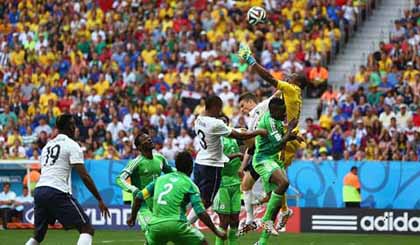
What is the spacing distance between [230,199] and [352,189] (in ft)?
35.3

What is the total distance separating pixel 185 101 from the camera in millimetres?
35844

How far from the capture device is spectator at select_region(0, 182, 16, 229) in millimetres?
31223

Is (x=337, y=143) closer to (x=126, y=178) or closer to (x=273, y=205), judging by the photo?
(x=273, y=205)

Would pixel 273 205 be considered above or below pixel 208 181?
below

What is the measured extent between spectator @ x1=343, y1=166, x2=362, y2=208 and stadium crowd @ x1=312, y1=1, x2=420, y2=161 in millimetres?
1413

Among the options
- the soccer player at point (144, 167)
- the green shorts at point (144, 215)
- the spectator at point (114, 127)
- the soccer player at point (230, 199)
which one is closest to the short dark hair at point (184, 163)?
the green shorts at point (144, 215)

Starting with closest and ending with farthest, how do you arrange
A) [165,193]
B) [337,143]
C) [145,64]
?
[165,193]
[337,143]
[145,64]

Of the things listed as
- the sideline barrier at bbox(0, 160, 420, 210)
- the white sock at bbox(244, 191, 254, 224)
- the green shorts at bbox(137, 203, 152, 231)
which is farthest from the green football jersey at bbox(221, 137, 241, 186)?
the sideline barrier at bbox(0, 160, 420, 210)

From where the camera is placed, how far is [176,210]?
15305 millimetres

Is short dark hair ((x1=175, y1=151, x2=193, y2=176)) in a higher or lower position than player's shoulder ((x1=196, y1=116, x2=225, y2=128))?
lower

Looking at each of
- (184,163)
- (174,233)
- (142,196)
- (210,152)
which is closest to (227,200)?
(210,152)

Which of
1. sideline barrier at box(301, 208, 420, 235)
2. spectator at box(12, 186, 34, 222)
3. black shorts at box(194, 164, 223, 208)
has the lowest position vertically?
spectator at box(12, 186, 34, 222)

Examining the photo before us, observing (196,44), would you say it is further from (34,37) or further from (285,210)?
(285,210)

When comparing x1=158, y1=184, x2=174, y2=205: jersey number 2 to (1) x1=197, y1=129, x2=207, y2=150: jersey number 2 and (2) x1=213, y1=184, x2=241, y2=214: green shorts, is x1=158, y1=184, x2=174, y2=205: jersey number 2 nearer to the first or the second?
(1) x1=197, y1=129, x2=207, y2=150: jersey number 2
